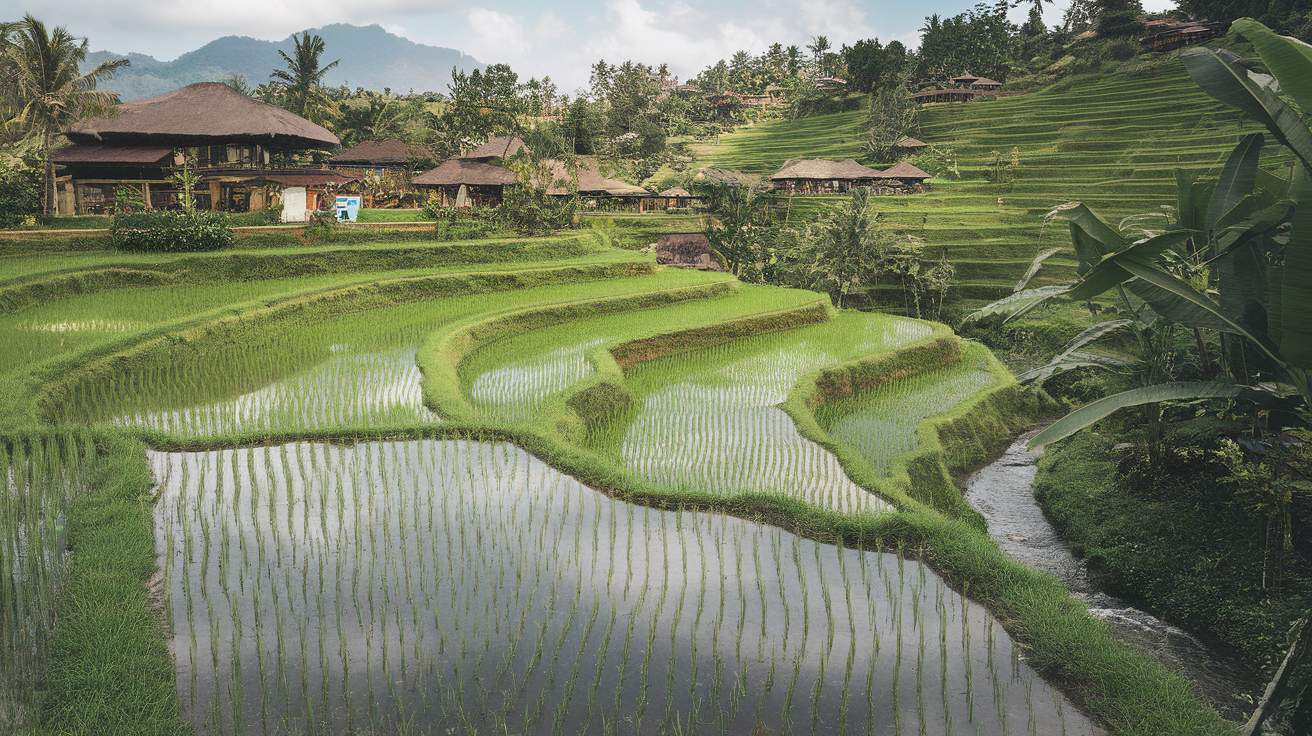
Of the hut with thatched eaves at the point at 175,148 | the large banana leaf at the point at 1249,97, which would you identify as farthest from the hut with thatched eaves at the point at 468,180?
the large banana leaf at the point at 1249,97

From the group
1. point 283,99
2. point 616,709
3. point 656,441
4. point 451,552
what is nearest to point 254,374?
point 656,441

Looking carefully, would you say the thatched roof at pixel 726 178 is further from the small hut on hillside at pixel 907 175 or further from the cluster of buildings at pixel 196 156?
the cluster of buildings at pixel 196 156

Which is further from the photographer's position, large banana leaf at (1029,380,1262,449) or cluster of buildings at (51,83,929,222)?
cluster of buildings at (51,83,929,222)

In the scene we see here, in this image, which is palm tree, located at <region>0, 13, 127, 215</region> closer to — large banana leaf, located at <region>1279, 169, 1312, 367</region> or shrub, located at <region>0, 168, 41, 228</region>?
shrub, located at <region>0, 168, 41, 228</region>

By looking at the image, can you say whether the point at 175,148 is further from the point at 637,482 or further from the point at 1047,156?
the point at 1047,156

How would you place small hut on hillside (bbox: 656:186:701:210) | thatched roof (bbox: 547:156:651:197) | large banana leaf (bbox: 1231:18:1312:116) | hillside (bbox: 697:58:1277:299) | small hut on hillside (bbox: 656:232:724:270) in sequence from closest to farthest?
large banana leaf (bbox: 1231:18:1312:116) → hillside (bbox: 697:58:1277:299) → small hut on hillside (bbox: 656:232:724:270) → thatched roof (bbox: 547:156:651:197) → small hut on hillside (bbox: 656:186:701:210)

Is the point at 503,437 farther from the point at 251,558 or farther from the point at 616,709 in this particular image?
the point at 616,709

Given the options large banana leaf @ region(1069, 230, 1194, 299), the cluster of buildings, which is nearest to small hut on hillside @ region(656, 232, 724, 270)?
the cluster of buildings
